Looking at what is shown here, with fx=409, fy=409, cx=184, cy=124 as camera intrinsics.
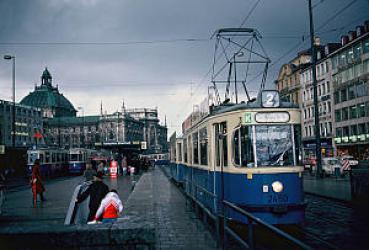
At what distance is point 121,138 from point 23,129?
4961cm

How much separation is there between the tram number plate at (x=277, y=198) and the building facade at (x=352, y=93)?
42.1 meters

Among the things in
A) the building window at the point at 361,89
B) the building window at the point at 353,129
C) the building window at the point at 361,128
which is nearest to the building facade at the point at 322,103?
the building window at the point at 353,129

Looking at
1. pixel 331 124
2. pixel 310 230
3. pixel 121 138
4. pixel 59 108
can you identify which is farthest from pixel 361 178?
pixel 59 108

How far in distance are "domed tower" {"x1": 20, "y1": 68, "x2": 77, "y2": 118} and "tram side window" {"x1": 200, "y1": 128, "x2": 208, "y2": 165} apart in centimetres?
14147

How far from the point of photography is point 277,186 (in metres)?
9.68

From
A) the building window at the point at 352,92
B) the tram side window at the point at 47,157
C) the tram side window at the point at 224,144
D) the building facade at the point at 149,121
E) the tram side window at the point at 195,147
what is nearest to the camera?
the tram side window at the point at 224,144

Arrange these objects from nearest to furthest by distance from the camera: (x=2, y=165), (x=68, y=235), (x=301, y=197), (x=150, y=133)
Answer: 1. (x=68, y=235)
2. (x=301, y=197)
3. (x=2, y=165)
4. (x=150, y=133)

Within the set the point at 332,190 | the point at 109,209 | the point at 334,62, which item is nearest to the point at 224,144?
the point at 109,209

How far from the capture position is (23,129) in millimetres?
95438

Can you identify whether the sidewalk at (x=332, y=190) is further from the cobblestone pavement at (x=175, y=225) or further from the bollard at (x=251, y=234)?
the bollard at (x=251, y=234)

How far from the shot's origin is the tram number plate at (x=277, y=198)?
31.6 ft

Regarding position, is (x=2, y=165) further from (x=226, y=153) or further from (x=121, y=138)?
(x=121, y=138)

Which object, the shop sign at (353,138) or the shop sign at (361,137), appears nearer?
the shop sign at (361,137)

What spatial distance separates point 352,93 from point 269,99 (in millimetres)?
45655
